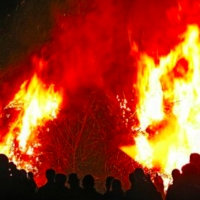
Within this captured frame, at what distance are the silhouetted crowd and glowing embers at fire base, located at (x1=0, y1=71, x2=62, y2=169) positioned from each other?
482 centimetres

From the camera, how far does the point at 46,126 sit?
484 inches

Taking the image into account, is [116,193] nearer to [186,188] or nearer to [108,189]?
[108,189]

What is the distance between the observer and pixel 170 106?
10219 mm

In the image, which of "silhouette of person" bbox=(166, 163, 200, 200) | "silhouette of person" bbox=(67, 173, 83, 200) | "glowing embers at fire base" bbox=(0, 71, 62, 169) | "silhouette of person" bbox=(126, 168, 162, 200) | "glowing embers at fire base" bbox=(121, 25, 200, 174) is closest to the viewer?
"silhouette of person" bbox=(166, 163, 200, 200)

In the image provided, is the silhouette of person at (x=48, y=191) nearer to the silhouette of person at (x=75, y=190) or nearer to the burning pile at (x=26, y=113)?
the silhouette of person at (x=75, y=190)

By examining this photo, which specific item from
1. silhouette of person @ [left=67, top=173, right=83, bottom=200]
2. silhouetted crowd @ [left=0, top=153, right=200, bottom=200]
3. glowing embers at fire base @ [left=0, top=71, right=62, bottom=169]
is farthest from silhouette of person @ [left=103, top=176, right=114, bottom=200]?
glowing embers at fire base @ [left=0, top=71, right=62, bottom=169]

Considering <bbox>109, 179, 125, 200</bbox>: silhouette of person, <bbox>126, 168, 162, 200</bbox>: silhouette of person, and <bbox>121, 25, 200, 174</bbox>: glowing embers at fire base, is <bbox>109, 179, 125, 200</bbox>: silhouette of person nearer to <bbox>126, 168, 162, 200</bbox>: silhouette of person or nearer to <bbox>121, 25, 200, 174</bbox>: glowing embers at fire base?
<bbox>126, 168, 162, 200</bbox>: silhouette of person

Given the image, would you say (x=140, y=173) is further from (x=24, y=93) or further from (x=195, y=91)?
(x=24, y=93)

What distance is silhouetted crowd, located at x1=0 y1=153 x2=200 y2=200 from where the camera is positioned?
470 centimetres

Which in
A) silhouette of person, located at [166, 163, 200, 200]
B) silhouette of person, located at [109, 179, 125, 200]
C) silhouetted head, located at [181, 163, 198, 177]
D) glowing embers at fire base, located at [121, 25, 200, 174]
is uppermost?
glowing embers at fire base, located at [121, 25, 200, 174]

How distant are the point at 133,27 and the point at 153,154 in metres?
2.73

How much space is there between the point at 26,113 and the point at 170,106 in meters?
2.91

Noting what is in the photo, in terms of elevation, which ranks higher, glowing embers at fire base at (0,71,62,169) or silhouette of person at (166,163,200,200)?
glowing embers at fire base at (0,71,62,169)

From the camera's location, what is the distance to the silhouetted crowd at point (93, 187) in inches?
185
